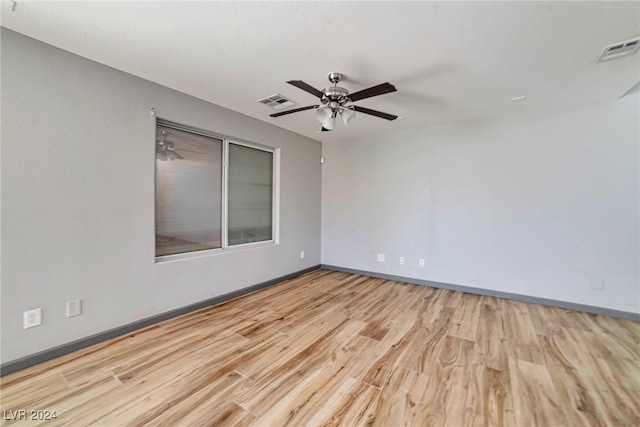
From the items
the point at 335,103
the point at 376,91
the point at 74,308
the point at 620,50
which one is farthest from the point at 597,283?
the point at 74,308

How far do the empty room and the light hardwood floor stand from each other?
0.07 feet

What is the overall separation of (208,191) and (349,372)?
2.68 m

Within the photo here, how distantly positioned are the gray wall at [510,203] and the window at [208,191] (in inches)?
68.7

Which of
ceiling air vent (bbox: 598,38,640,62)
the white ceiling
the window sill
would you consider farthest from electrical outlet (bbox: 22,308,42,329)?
ceiling air vent (bbox: 598,38,640,62)

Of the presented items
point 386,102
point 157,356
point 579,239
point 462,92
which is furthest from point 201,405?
point 579,239

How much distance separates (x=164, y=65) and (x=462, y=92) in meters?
3.14

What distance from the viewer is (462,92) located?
292 centimetres

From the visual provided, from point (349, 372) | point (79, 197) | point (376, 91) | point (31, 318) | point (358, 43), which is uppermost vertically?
point (358, 43)

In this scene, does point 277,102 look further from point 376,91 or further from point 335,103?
point 376,91

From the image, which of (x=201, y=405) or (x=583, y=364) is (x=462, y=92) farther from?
(x=201, y=405)

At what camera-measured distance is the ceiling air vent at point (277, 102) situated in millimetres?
3068

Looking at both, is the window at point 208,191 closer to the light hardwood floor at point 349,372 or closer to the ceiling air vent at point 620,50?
the light hardwood floor at point 349,372

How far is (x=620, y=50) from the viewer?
2.11 metres

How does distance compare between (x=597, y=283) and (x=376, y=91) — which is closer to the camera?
(x=376, y=91)
